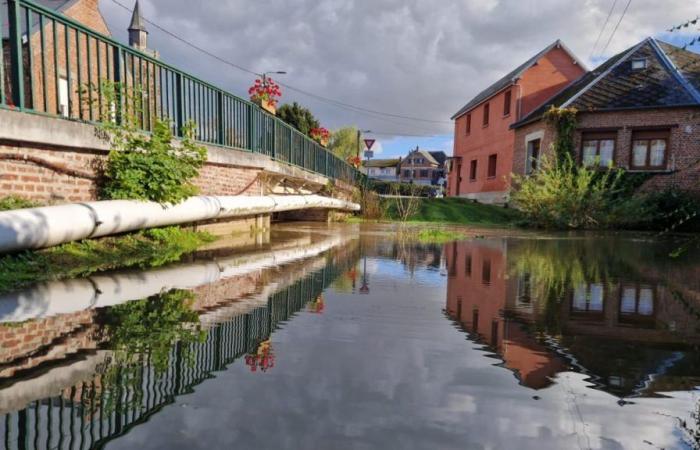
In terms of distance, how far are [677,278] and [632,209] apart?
11149mm

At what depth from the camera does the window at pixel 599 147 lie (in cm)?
1859

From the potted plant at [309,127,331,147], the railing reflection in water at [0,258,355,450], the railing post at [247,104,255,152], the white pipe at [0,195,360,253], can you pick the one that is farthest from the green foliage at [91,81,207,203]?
the potted plant at [309,127,331,147]

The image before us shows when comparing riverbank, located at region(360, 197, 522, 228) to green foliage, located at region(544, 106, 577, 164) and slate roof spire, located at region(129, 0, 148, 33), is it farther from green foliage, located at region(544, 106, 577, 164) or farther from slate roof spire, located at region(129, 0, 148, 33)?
slate roof spire, located at region(129, 0, 148, 33)

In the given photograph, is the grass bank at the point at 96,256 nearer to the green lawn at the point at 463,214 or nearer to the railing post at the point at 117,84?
the railing post at the point at 117,84

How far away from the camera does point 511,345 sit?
2.60m

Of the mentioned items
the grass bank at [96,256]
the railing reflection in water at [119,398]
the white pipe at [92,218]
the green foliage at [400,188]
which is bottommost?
the railing reflection in water at [119,398]

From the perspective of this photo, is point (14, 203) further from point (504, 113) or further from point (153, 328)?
point (504, 113)

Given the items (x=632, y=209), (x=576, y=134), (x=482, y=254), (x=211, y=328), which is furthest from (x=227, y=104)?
(x=576, y=134)

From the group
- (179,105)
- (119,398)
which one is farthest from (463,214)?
(119,398)

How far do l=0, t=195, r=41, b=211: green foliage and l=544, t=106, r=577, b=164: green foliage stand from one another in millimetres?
19043

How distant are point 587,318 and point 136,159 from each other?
214 inches

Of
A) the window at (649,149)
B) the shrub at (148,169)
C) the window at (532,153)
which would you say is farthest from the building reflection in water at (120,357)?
the window at (532,153)

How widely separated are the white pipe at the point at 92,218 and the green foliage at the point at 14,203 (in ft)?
0.94

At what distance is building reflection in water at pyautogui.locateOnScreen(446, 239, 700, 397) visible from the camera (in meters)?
2.21
